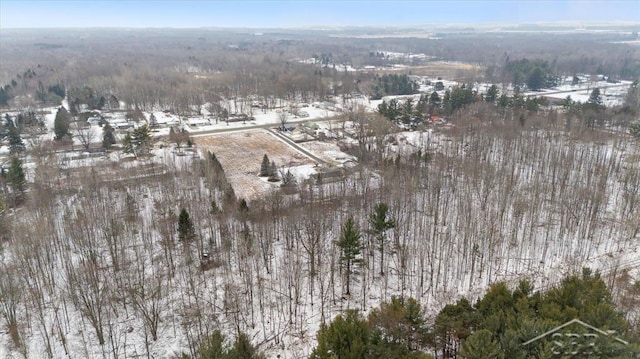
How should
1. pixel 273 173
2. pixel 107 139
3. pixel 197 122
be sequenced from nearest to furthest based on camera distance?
pixel 273 173, pixel 107 139, pixel 197 122

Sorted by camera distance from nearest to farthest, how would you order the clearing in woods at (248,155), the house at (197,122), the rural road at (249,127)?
the clearing in woods at (248,155)
the rural road at (249,127)
the house at (197,122)

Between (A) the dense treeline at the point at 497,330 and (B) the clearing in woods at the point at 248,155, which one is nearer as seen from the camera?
(A) the dense treeline at the point at 497,330

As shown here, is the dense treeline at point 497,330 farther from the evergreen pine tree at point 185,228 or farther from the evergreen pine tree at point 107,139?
the evergreen pine tree at point 107,139

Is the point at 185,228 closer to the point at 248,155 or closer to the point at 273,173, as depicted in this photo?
the point at 273,173

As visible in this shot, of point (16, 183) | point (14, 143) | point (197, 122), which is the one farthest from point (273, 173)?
point (14, 143)

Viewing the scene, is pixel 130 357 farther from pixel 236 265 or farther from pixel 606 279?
pixel 606 279

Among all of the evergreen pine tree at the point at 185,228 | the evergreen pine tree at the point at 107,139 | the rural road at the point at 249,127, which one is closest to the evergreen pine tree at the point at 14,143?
the evergreen pine tree at the point at 107,139

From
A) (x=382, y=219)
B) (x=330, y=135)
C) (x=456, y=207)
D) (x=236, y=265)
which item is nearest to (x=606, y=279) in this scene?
(x=456, y=207)

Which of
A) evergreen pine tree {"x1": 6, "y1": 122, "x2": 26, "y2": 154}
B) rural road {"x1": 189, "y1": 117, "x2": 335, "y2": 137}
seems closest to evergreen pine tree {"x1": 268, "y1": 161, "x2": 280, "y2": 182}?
rural road {"x1": 189, "y1": 117, "x2": 335, "y2": 137}
